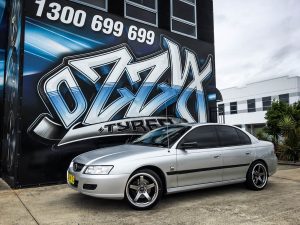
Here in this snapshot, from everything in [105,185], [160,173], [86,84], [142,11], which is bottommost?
[105,185]

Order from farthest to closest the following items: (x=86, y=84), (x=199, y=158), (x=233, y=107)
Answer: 1. (x=233, y=107)
2. (x=86, y=84)
3. (x=199, y=158)

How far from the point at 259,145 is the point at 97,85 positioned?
4487mm

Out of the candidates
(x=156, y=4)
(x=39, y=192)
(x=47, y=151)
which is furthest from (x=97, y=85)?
(x=156, y=4)

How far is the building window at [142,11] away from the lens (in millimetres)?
10625

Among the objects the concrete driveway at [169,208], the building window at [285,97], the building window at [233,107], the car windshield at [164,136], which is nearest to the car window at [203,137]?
the car windshield at [164,136]

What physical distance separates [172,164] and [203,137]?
3.54 ft

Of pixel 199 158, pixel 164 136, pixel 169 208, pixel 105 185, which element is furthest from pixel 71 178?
pixel 199 158

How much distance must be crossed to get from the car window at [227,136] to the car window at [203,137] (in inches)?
6.0

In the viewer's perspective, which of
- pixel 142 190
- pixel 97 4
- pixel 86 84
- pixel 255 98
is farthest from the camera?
pixel 255 98

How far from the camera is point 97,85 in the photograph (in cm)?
906

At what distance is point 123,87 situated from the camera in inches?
381

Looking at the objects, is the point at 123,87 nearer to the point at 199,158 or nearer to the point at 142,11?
the point at 142,11

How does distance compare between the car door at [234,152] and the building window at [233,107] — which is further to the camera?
the building window at [233,107]

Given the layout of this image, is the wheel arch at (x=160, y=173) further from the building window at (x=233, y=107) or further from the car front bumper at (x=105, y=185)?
the building window at (x=233, y=107)
